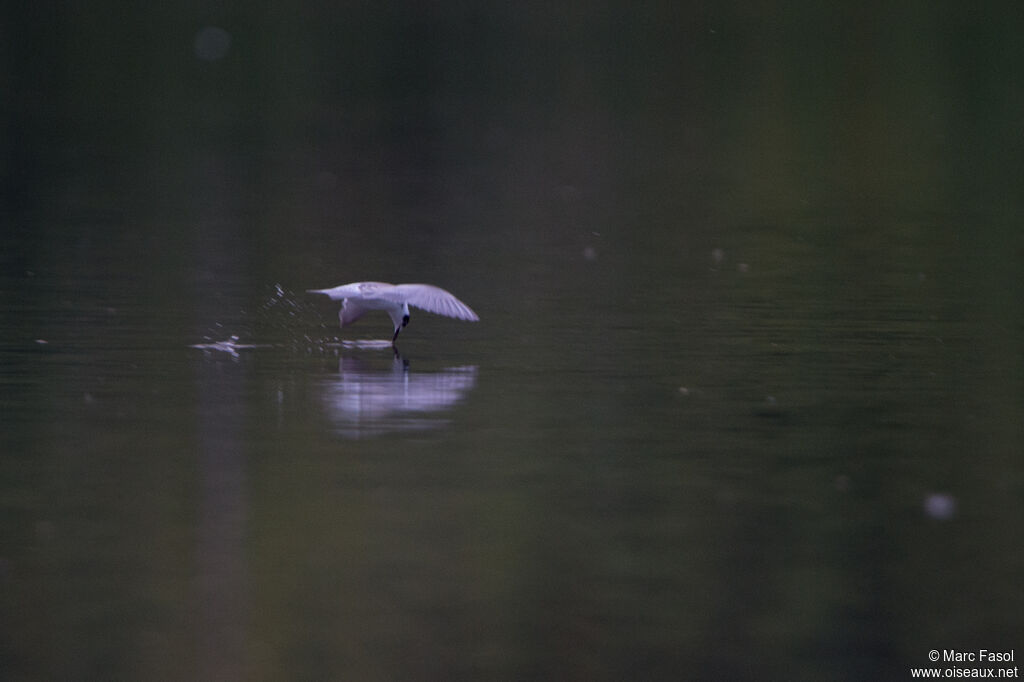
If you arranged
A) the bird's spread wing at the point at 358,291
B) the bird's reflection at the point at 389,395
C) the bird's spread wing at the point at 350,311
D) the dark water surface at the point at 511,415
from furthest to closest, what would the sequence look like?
the bird's spread wing at the point at 350,311, the bird's spread wing at the point at 358,291, the bird's reflection at the point at 389,395, the dark water surface at the point at 511,415

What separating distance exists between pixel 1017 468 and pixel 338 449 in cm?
287

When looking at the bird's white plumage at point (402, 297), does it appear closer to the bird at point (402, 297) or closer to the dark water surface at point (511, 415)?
the bird at point (402, 297)

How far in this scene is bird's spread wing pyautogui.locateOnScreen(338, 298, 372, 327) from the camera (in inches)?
467

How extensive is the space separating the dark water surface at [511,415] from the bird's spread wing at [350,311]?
5.1 inches

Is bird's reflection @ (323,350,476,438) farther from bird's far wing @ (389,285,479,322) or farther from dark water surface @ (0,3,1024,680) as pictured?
bird's far wing @ (389,285,479,322)

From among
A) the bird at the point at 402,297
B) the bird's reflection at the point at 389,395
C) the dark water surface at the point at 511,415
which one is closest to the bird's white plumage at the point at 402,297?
the bird at the point at 402,297

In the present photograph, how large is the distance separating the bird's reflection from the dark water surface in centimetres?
3

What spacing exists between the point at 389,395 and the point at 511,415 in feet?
2.65

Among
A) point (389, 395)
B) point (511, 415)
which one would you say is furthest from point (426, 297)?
point (511, 415)

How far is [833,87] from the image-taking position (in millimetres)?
34000

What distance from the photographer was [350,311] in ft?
39.1

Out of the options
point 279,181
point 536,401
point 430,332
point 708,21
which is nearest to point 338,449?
point 536,401

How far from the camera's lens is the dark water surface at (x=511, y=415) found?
6434 millimetres

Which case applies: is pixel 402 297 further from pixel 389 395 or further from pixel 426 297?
pixel 389 395
